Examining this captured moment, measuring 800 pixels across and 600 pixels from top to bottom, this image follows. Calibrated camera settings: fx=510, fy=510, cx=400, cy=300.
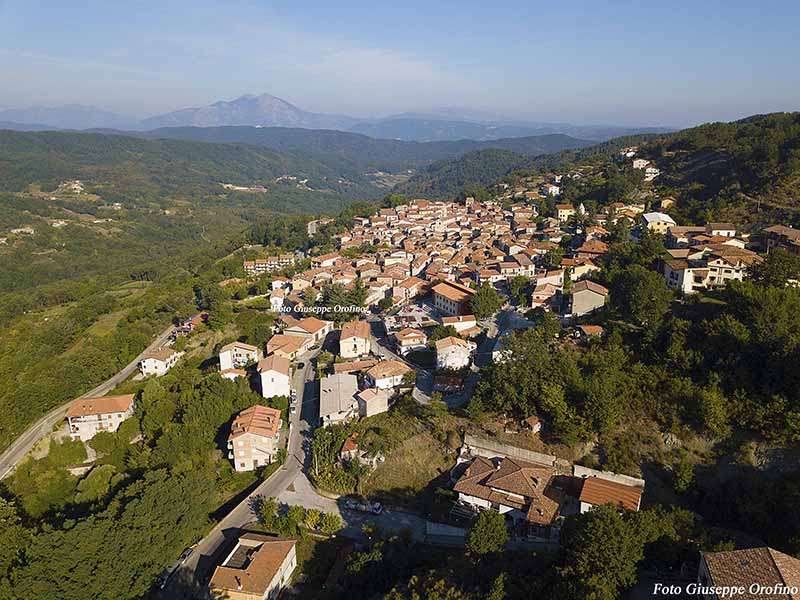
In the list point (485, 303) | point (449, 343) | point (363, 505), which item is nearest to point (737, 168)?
point (485, 303)

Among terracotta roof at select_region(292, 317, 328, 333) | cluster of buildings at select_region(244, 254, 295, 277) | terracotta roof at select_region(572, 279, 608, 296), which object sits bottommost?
terracotta roof at select_region(292, 317, 328, 333)

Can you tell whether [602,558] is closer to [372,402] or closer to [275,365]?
[372,402]

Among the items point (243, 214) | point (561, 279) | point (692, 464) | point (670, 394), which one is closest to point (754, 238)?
point (561, 279)

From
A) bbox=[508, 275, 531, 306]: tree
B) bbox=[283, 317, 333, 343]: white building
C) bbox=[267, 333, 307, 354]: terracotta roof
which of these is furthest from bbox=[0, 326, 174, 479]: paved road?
bbox=[508, 275, 531, 306]: tree

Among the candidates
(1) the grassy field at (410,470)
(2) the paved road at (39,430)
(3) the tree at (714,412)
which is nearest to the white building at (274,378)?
(1) the grassy field at (410,470)

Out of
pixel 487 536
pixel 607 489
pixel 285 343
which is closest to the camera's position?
pixel 487 536

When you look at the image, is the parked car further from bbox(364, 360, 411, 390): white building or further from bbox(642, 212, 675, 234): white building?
bbox(642, 212, 675, 234): white building
